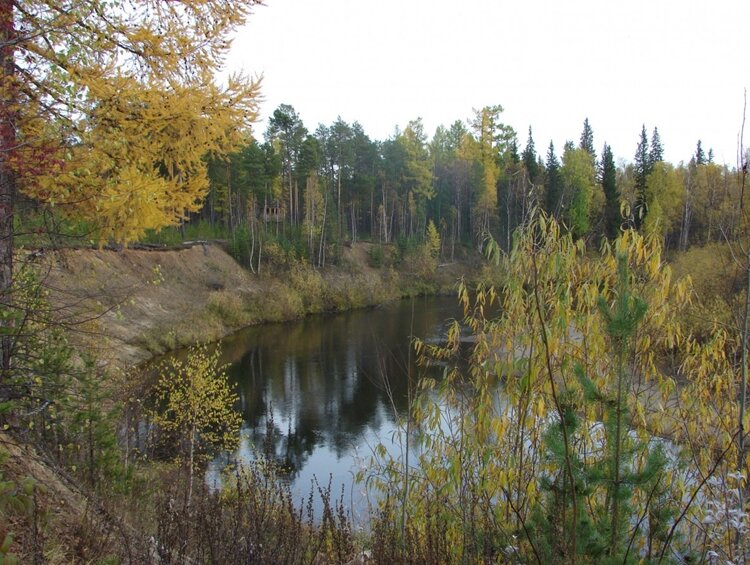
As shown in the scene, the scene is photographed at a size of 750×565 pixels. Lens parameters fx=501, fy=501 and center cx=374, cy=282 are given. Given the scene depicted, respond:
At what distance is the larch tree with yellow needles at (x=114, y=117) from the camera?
11.7 ft

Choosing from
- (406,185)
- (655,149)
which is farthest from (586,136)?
(406,185)

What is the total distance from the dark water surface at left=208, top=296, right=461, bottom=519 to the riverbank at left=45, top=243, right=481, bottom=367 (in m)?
1.58

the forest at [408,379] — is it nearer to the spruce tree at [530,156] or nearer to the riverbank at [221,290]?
the riverbank at [221,290]

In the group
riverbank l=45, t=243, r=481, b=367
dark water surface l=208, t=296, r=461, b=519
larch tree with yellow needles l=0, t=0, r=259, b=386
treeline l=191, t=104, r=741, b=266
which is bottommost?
dark water surface l=208, t=296, r=461, b=519

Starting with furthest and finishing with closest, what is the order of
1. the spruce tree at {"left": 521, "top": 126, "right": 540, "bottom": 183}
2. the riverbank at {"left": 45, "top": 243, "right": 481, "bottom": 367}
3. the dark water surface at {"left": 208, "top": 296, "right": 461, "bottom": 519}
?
the spruce tree at {"left": 521, "top": 126, "right": 540, "bottom": 183} → the riverbank at {"left": 45, "top": 243, "right": 481, "bottom": 367} → the dark water surface at {"left": 208, "top": 296, "right": 461, "bottom": 519}

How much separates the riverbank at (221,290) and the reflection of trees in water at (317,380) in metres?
1.73

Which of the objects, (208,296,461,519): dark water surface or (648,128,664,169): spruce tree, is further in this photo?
(648,128,664,169): spruce tree

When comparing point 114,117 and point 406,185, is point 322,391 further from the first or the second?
point 406,185

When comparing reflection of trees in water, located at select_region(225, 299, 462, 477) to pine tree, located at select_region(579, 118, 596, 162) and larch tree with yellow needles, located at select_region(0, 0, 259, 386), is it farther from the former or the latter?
pine tree, located at select_region(579, 118, 596, 162)

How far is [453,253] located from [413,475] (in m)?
43.5

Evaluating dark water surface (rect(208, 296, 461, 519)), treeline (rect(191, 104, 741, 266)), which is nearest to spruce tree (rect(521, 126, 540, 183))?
treeline (rect(191, 104, 741, 266))

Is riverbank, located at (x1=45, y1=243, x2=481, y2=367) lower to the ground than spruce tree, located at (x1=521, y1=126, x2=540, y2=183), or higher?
lower

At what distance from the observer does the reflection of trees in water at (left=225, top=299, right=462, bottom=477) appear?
13445mm

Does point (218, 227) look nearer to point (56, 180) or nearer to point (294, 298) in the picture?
point (294, 298)
